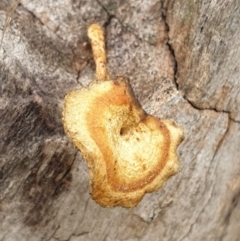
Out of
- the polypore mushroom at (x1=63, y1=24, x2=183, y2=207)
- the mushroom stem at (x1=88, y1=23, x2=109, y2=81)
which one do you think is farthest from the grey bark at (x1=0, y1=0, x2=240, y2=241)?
the polypore mushroom at (x1=63, y1=24, x2=183, y2=207)

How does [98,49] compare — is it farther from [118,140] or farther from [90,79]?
[118,140]

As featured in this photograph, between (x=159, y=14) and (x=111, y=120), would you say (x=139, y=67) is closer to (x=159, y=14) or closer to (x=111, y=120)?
(x=159, y=14)

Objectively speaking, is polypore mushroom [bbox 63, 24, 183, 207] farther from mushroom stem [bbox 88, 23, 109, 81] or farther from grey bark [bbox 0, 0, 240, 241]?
grey bark [bbox 0, 0, 240, 241]

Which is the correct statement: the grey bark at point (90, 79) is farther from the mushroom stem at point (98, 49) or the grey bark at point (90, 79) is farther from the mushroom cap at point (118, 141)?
the mushroom cap at point (118, 141)

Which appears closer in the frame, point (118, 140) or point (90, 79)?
point (118, 140)

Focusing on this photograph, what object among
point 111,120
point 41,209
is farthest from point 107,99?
point 41,209

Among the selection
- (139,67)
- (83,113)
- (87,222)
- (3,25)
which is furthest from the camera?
(87,222)

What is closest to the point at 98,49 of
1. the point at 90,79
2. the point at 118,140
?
the point at 90,79
